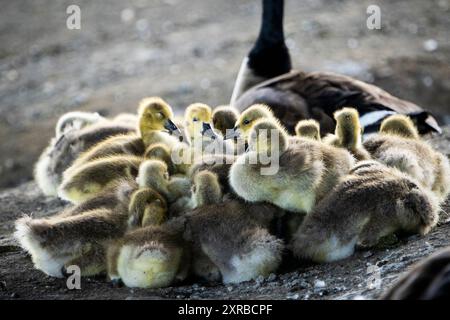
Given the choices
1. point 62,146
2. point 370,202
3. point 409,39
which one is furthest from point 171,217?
point 409,39

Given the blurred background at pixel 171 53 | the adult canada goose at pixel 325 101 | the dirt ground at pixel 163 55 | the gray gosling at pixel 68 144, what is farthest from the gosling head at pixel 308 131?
the blurred background at pixel 171 53

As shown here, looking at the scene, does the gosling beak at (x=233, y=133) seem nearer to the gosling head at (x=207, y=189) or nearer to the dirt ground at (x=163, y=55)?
the gosling head at (x=207, y=189)

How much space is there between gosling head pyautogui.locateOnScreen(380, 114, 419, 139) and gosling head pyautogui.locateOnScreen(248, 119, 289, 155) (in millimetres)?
1365

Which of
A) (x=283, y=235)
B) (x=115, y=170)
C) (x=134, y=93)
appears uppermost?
(x=134, y=93)

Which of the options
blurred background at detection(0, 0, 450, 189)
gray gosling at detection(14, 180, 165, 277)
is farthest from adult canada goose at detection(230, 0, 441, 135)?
blurred background at detection(0, 0, 450, 189)

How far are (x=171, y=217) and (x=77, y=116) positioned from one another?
284cm

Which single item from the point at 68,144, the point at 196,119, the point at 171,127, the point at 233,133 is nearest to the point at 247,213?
the point at 233,133

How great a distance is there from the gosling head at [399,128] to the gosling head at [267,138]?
53.7 inches

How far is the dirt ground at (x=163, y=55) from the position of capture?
12227 mm

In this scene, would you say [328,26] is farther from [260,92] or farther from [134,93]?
[260,92]

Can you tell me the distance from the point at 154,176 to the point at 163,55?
9.57 m

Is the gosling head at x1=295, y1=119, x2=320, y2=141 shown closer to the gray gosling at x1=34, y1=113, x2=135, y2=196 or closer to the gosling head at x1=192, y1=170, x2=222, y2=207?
the gosling head at x1=192, y1=170, x2=222, y2=207

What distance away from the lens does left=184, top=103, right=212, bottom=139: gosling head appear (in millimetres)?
6387

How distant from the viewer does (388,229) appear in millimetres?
5109
